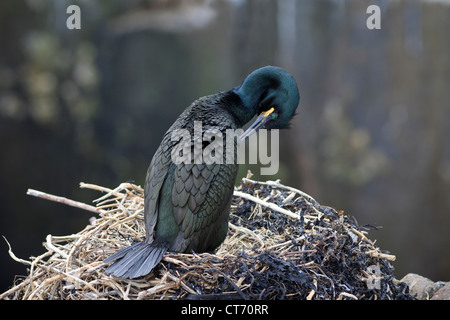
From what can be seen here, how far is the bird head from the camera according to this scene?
10.1 ft

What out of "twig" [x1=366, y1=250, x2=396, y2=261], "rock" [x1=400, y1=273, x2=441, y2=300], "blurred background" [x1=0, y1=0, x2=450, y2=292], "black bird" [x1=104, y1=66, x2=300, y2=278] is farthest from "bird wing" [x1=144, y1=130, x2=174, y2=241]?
"blurred background" [x1=0, y1=0, x2=450, y2=292]

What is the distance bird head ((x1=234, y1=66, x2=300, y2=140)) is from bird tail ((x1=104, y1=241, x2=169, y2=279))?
40.9 inches

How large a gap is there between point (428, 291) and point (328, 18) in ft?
14.8

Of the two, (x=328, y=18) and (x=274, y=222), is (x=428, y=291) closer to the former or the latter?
(x=274, y=222)

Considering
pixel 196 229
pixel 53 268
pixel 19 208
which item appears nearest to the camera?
pixel 53 268

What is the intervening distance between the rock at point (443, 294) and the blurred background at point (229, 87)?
342 cm

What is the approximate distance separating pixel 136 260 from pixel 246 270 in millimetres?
493

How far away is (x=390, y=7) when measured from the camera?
20.9 ft

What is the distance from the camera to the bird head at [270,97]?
3.08 m

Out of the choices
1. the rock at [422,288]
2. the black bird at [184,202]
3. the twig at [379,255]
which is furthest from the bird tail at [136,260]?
the rock at [422,288]

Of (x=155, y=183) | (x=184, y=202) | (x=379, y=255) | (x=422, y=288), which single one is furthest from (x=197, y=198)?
(x=422, y=288)

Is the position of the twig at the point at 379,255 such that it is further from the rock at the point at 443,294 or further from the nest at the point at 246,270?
the rock at the point at 443,294

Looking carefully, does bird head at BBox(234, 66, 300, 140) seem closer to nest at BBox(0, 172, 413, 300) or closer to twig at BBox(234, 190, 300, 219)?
twig at BBox(234, 190, 300, 219)

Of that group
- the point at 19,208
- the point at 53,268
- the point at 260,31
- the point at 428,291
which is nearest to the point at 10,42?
the point at 19,208
